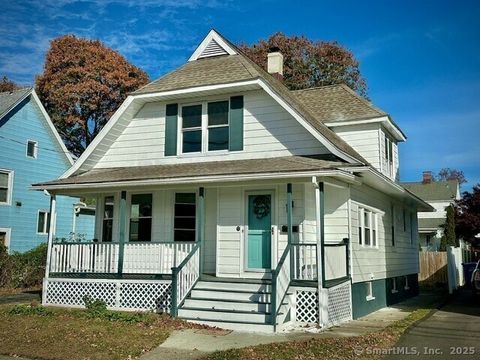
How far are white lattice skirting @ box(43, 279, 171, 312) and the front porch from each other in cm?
3

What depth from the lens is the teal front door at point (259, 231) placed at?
13.3 metres

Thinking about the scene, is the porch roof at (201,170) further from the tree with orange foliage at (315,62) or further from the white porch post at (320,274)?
the tree with orange foliage at (315,62)

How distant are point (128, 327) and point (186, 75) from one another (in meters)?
8.51

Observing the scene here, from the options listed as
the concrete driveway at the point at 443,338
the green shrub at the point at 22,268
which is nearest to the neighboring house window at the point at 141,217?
the green shrub at the point at 22,268

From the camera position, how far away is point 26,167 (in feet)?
82.1

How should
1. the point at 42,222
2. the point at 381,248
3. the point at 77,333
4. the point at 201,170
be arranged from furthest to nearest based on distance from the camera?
the point at 42,222 < the point at 381,248 < the point at 201,170 < the point at 77,333

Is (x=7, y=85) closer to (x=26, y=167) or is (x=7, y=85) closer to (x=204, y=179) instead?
(x=26, y=167)

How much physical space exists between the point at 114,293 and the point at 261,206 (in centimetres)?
460

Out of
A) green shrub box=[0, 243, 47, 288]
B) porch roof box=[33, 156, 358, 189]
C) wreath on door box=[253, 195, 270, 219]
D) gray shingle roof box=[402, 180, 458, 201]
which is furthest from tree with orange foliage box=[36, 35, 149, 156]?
gray shingle roof box=[402, 180, 458, 201]

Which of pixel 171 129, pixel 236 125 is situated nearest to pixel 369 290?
pixel 236 125

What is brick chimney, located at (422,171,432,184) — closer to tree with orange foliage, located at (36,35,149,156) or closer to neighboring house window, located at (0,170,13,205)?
tree with orange foliage, located at (36,35,149,156)

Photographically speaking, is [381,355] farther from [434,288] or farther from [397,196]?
[434,288]

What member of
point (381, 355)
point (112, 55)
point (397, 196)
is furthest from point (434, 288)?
point (112, 55)

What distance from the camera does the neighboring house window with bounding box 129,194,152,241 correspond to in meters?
15.0
